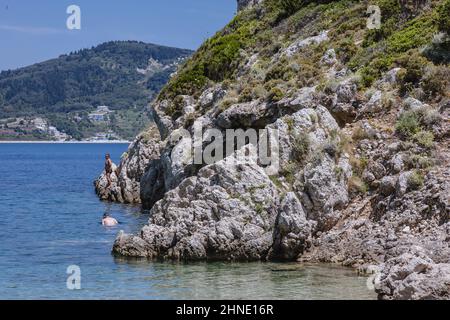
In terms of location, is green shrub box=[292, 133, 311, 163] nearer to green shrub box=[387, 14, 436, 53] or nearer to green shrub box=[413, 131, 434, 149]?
green shrub box=[413, 131, 434, 149]

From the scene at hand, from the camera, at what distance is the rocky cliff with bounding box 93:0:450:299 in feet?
75.7

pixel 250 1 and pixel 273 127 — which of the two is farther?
pixel 250 1

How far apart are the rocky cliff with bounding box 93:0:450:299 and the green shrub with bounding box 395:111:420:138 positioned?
0.16 feet

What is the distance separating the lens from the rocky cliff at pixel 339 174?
23062 mm

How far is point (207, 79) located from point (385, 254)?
25.7 m

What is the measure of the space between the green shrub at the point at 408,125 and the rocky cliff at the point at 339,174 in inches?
1.9

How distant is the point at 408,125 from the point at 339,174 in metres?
3.37

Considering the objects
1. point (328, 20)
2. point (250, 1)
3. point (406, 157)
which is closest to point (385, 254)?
point (406, 157)

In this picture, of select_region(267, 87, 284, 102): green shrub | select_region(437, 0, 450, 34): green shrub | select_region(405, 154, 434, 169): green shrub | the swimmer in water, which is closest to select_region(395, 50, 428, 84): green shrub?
select_region(437, 0, 450, 34): green shrub

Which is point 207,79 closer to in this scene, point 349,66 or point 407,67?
point 349,66

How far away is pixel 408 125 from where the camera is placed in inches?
1041

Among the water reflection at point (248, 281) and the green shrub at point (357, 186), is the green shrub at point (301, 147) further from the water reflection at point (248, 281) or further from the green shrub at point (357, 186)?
the water reflection at point (248, 281)

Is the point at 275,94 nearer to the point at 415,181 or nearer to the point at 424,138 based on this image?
the point at 424,138

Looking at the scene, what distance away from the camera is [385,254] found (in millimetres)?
22469
